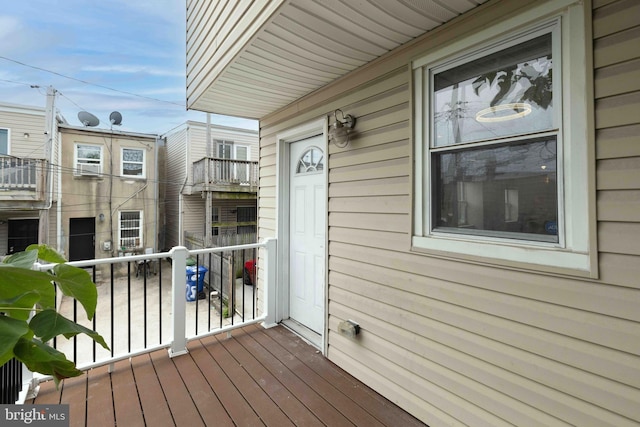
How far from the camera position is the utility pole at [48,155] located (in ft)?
27.7

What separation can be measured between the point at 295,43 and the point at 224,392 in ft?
8.45

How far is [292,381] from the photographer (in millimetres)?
2359

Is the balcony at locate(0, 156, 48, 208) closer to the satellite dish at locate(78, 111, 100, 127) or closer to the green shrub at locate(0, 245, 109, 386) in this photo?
the satellite dish at locate(78, 111, 100, 127)

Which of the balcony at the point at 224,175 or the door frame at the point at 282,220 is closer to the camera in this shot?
the door frame at the point at 282,220

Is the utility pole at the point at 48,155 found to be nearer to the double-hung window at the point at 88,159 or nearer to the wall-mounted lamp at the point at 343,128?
the double-hung window at the point at 88,159

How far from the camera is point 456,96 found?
1.84 m

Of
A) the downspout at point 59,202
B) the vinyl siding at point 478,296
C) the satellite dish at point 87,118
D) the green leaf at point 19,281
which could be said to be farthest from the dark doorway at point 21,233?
the green leaf at point 19,281

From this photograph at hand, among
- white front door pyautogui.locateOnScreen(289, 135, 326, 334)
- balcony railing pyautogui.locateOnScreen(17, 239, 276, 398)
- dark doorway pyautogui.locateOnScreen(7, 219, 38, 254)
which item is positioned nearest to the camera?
balcony railing pyautogui.locateOnScreen(17, 239, 276, 398)

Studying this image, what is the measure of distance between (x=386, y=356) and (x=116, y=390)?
2.04 meters

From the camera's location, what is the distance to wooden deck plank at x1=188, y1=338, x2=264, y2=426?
1.96 meters

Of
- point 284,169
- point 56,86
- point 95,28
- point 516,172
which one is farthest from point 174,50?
point 516,172

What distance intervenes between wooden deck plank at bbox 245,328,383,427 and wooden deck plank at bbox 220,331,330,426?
0.10 metres

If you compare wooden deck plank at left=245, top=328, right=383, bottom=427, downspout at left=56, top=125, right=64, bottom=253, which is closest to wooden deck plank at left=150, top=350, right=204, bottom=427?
wooden deck plank at left=245, top=328, right=383, bottom=427

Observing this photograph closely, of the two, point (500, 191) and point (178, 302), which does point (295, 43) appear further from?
point (178, 302)
